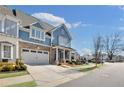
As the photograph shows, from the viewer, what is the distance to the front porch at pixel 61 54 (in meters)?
39.3

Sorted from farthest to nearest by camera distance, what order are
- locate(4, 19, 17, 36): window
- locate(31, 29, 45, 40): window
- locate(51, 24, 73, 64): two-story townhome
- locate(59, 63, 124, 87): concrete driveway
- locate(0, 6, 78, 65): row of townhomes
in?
1. locate(51, 24, 73, 64): two-story townhome
2. locate(31, 29, 45, 40): window
3. locate(0, 6, 78, 65): row of townhomes
4. locate(4, 19, 17, 36): window
5. locate(59, 63, 124, 87): concrete driveway

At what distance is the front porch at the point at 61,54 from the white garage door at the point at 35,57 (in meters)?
2.04

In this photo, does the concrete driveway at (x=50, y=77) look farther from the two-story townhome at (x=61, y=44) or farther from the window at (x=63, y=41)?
the window at (x=63, y=41)

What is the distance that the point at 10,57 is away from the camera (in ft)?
90.8

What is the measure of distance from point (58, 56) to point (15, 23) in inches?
549

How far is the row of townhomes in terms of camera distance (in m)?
27.1

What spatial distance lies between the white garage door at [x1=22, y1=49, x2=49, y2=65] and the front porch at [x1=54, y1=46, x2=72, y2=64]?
2.04 m

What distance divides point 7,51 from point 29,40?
5.54 m

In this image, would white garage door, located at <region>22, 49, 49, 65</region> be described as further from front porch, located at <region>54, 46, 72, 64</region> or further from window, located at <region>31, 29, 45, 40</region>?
front porch, located at <region>54, 46, 72, 64</region>

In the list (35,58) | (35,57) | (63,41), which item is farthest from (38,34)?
(63,41)

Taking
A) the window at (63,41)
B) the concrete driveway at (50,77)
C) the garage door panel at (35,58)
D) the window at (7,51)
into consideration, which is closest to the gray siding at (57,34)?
the window at (63,41)

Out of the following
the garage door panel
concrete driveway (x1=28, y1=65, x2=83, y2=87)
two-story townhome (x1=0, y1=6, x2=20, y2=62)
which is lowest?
concrete driveway (x1=28, y1=65, x2=83, y2=87)

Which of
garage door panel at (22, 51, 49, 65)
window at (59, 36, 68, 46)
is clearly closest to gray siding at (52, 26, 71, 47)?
window at (59, 36, 68, 46)
